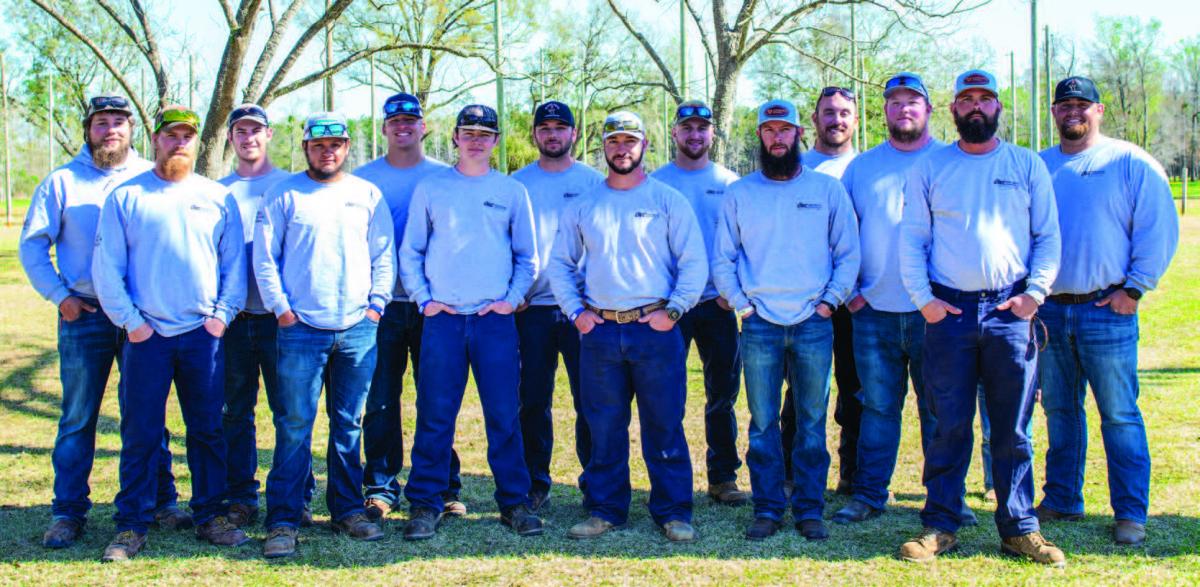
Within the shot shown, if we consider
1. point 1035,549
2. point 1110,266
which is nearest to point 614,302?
point 1035,549

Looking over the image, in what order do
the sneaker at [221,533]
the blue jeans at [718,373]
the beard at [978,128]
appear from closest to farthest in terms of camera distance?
the beard at [978,128], the sneaker at [221,533], the blue jeans at [718,373]

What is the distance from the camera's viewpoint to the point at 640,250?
19.0ft

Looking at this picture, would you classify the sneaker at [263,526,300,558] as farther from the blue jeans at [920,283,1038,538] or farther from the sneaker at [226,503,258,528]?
the blue jeans at [920,283,1038,538]

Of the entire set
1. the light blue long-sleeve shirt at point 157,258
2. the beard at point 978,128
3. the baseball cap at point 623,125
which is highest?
the baseball cap at point 623,125

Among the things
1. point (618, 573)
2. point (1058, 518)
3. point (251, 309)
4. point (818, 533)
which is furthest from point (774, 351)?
point (251, 309)

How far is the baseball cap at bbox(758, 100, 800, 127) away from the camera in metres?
5.96

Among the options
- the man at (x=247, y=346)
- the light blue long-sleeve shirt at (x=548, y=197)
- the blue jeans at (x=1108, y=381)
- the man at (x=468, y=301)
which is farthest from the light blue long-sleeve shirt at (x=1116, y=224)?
the man at (x=247, y=346)

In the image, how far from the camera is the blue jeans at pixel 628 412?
231 inches

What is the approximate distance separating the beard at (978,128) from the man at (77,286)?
467 centimetres

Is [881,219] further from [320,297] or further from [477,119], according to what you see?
[320,297]

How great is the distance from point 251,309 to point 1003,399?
4179mm

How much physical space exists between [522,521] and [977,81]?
3.49m

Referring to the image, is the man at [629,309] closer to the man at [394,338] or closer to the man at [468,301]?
the man at [468,301]

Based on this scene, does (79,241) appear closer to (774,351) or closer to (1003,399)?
(774,351)
